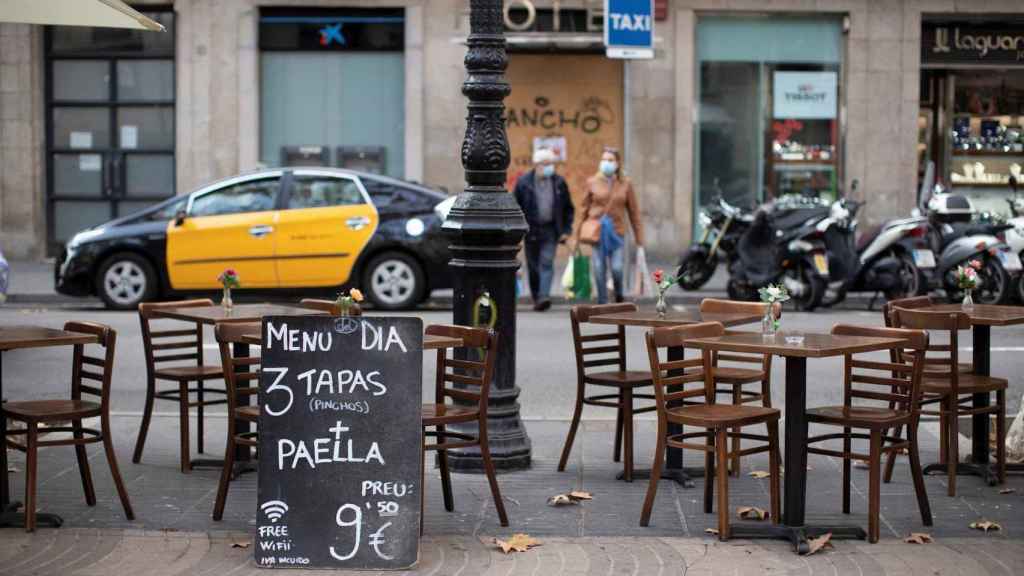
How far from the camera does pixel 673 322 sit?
26.2ft

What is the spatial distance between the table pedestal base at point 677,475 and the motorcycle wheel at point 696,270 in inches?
412

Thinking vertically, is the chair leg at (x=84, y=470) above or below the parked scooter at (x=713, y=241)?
below

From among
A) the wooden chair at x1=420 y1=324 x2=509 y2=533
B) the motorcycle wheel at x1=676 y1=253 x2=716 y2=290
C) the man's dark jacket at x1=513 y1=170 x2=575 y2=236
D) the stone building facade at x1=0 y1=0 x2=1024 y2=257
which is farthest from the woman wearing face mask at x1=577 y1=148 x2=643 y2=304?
the wooden chair at x1=420 y1=324 x2=509 y2=533

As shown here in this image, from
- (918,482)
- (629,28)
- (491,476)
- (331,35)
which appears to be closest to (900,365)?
(918,482)

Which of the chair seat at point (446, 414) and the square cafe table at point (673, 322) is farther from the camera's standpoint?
the square cafe table at point (673, 322)

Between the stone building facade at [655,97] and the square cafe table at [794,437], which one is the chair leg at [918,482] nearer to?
the square cafe table at [794,437]

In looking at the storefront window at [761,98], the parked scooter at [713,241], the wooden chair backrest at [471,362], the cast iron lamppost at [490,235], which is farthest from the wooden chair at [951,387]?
the storefront window at [761,98]

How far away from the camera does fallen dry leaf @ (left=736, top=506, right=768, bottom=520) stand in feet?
23.9

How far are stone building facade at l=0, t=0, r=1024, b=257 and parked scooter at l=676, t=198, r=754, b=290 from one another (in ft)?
14.1

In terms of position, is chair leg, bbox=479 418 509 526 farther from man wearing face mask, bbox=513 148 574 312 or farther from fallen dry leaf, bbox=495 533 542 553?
man wearing face mask, bbox=513 148 574 312

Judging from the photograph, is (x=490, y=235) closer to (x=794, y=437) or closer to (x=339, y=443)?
(x=794, y=437)

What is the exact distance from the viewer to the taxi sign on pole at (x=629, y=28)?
1925 centimetres

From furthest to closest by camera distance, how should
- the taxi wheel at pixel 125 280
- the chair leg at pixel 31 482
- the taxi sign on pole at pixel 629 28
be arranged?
the taxi sign on pole at pixel 629 28
the taxi wheel at pixel 125 280
the chair leg at pixel 31 482

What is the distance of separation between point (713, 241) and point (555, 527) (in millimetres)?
12095
